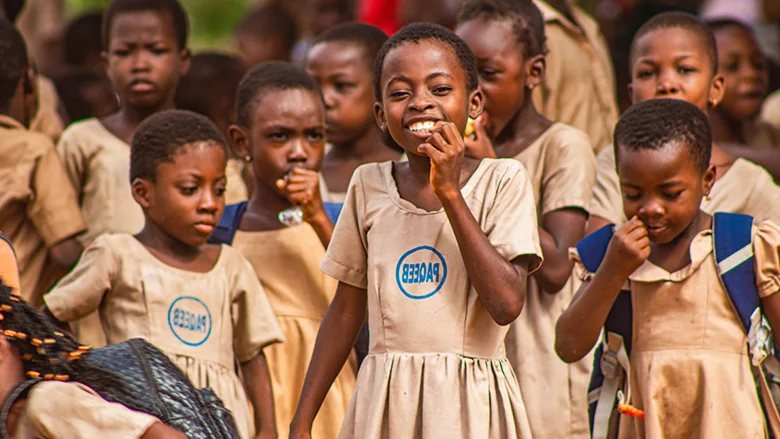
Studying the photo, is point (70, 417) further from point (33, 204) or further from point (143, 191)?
point (33, 204)

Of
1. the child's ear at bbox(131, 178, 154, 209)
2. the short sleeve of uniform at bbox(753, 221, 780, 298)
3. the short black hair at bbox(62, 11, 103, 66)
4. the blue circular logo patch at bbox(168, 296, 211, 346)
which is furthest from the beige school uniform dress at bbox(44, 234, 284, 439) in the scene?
the short black hair at bbox(62, 11, 103, 66)

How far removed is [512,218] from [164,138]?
1660mm

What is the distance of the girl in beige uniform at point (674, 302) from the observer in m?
3.73

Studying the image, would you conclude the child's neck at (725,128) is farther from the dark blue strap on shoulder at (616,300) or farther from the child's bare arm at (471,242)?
the child's bare arm at (471,242)

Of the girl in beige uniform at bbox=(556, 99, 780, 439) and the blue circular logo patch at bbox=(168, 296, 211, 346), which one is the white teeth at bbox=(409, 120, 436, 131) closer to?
the girl in beige uniform at bbox=(556, 99, 780, 439)

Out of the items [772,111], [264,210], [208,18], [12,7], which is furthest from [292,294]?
[208,18]

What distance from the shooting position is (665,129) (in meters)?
3.87

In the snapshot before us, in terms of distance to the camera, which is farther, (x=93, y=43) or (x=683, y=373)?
(x=93, y=43)

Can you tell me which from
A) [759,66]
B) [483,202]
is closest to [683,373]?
[483,202]

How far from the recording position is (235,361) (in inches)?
181

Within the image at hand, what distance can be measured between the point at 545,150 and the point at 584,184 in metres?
0.22

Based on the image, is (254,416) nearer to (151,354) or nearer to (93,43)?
(151,354)

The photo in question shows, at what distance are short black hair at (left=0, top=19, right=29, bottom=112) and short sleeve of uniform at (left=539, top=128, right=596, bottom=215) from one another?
247 cm

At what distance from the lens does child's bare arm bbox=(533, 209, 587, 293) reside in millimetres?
4258
